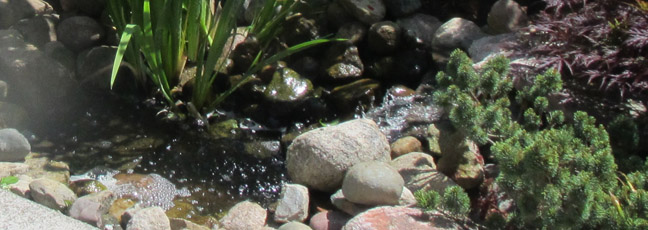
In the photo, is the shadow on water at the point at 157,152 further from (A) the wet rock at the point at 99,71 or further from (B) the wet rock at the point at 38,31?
(B) the wet rock at the point at 38,31

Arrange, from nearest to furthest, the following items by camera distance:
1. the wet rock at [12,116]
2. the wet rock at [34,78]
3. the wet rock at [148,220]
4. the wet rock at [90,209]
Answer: the wet rock at [148,220], the wet rock at [90,209], the wet rock at [12,116], the wet rock at [34,78]

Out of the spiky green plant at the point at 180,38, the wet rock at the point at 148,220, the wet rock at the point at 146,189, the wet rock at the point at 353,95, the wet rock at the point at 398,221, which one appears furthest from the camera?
the wet rock at the point at 353,95

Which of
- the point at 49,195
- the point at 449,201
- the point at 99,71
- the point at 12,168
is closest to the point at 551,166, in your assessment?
the point at 449,201

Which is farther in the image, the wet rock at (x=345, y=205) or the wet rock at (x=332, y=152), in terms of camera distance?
the wet rock at (x=332, y=152)

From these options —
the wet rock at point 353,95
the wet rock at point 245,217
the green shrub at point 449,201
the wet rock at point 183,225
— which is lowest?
the wet rock at point 353,95

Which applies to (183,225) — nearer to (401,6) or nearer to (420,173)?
(420,173)

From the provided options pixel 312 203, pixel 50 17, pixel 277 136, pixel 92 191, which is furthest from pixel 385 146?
pixel 50 17

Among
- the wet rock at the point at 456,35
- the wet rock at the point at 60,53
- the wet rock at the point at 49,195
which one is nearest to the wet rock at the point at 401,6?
the wet rock at the point at 456,35

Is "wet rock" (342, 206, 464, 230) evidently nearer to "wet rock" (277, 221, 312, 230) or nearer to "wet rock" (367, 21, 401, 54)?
"wet rock" (277, 221, 312, 230)
